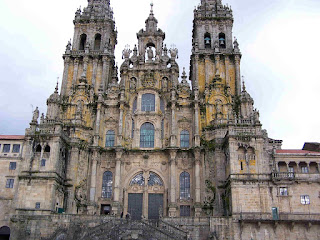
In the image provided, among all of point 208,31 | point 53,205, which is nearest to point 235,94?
point 208,31

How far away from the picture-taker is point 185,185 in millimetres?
41094

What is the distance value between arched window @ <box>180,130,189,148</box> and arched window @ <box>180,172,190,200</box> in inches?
134

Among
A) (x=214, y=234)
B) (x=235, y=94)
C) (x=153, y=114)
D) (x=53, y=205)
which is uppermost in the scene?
(x=235, y=94)

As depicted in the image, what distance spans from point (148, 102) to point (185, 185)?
11.3 m

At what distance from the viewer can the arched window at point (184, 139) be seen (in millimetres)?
43031

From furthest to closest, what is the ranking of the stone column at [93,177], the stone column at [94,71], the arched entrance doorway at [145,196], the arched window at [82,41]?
the arched window at [82,41]
the stone column at [94,71]
the arched entrance doorway at [145,196]
the stone column at [93,177]

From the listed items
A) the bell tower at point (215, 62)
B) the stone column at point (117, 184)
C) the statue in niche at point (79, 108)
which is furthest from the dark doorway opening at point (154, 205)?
the statue in niche at point (79, 108)

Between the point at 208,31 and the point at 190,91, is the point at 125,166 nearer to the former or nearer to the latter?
the point at 190,91

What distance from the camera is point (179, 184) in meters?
41.1

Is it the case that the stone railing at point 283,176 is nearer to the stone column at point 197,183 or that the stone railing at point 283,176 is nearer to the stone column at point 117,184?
the stone column at point 197,183

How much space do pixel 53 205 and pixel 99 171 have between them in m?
7.42

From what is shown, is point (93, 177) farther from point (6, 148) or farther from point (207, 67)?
point (207, 67)

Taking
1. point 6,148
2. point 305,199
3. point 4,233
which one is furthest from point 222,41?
point 4,233

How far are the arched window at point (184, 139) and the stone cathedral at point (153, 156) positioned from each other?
4.8 inches
